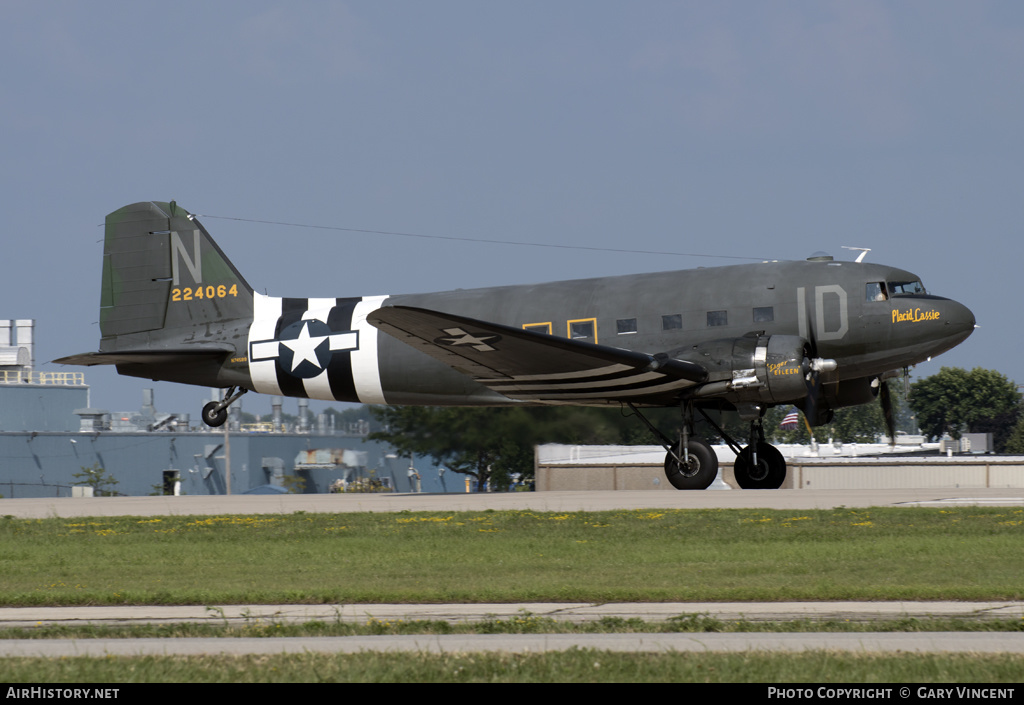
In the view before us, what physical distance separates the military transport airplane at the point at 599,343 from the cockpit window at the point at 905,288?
3 centimetres

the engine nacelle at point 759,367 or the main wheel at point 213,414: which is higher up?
the engine nacelle at point 759,367

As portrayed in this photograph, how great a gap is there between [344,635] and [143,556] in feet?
30.7

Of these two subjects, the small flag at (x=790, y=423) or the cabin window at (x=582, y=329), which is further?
the small flag at (x=790, y=423)

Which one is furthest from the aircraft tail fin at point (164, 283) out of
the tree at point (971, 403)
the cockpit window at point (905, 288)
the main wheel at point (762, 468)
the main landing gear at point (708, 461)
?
the tree at point (971, 403)

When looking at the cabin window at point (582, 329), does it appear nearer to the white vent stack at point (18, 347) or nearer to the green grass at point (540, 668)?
the green grass at point (540, 668)

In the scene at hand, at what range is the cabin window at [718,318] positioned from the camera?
27.5 metres

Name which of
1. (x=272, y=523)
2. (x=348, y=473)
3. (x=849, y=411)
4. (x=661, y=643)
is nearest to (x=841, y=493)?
(x=272, y=523)

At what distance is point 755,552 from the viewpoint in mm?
17219

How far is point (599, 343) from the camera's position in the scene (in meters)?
28.5

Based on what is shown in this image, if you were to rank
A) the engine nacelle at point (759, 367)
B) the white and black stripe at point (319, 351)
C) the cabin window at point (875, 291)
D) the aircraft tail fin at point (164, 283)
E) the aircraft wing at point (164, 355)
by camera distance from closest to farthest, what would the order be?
the engine nacelle at point (759, 367) → the cabin window at point (875, 291) → the white and black stripe at point (319, 351) → the aircraft wing at point (164, 355) → the aircraft tail fin at point (164, 283)

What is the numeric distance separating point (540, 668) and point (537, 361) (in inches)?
744

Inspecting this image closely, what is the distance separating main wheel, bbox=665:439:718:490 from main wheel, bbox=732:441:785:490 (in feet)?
4.93

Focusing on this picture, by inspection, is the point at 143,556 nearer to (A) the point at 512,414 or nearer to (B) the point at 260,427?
(A) the point at 512,414

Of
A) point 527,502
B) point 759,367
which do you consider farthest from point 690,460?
point 527,502
